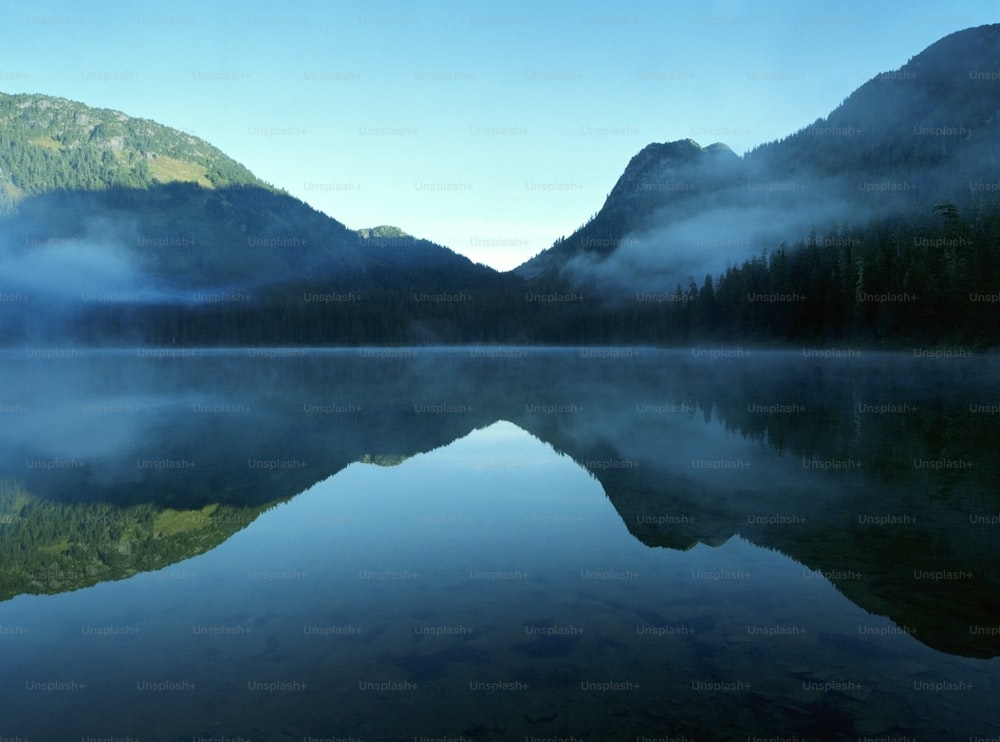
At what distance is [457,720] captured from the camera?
7895 mm

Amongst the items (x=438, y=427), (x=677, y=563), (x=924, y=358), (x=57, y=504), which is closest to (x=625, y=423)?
(x=438, y=427)

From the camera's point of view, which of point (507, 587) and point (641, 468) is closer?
point (507, 587)

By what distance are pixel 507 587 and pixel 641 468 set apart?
11.6 metres

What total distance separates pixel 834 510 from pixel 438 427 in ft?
70.3

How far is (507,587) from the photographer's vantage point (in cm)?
1256

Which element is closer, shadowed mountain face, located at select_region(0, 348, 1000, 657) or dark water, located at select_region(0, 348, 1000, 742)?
dark water, located at select_region(0, 348, 1000, 742)

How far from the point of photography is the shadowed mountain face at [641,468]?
13547mm

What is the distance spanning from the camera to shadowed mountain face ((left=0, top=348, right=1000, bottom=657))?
44.4ft

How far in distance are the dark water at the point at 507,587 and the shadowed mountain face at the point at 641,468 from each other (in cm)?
15

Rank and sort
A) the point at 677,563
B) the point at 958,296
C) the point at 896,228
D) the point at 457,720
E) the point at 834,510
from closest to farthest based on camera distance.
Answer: the point at 457,720 < the point at 677,563 < the point at 834,510 < the point at 958,296 < the point at 896,228

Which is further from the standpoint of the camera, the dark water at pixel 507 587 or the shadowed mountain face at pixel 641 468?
the shadowed mountain face at pixel 641 468

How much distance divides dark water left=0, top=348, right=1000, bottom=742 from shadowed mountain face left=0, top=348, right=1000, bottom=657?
151mm

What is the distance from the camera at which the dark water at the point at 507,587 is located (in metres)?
8.15

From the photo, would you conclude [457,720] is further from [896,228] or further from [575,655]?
[896,228]
